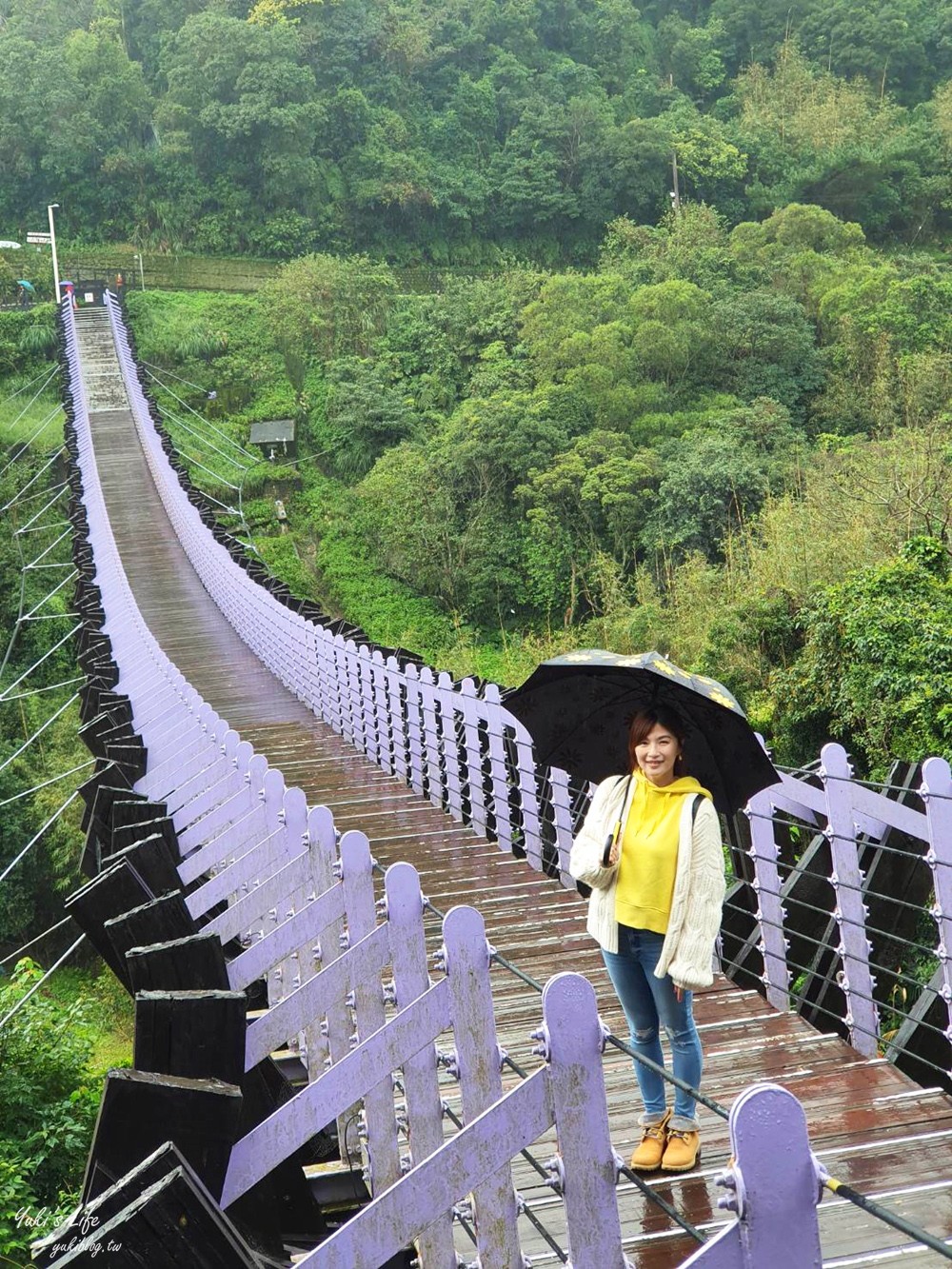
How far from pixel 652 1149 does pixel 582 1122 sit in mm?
1114

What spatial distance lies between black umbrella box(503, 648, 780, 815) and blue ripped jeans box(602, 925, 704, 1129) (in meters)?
0.50

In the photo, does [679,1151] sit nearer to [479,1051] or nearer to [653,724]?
[479,1051]

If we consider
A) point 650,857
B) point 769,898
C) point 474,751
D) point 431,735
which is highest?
point 650,857

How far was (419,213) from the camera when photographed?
49.6m

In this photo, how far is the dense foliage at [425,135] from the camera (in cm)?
4669

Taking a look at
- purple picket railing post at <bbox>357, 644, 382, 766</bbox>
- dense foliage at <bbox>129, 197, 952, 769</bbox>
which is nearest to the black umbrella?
dense foliage at <bbox>129, 197, 952, 769</bbox>

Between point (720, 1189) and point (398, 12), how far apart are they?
188 feet

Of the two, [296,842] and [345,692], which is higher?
[296,842]

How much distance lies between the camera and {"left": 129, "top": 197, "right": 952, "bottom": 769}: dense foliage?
11672mm

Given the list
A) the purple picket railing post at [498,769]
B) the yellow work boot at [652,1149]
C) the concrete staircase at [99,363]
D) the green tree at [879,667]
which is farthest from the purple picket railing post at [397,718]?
the concrete staircase at [99,363]

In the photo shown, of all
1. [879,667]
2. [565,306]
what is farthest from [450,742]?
[565,306]

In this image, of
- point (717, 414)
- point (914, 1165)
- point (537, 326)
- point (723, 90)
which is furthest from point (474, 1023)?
point (723, 90)

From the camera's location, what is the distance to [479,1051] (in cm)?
262

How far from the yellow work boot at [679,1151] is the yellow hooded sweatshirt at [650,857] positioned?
1.51 ft
